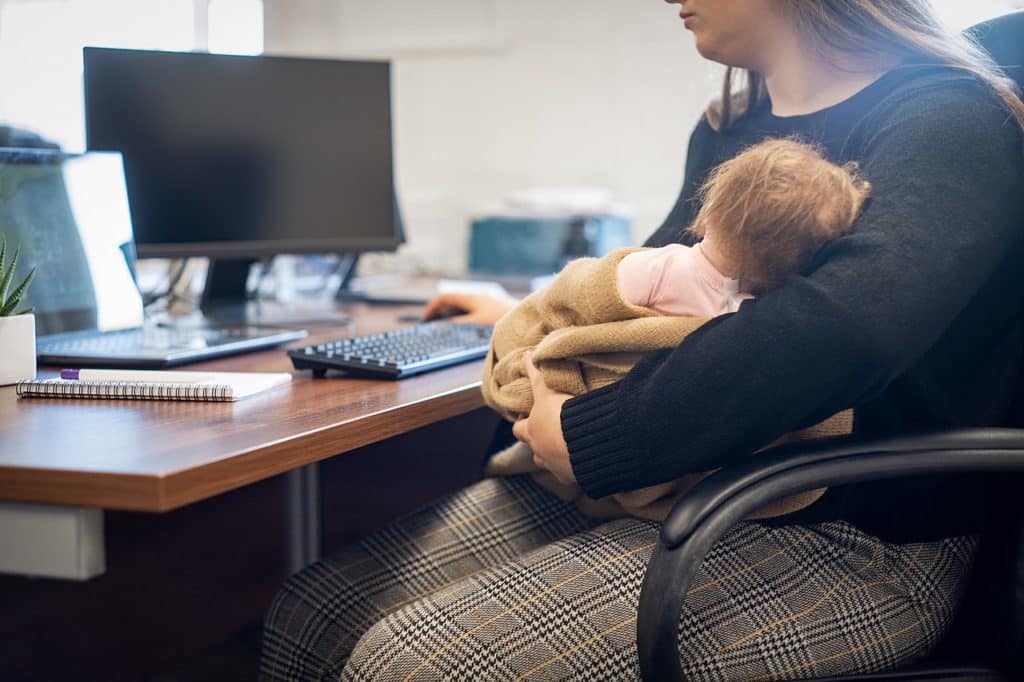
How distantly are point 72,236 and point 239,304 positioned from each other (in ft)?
2.22

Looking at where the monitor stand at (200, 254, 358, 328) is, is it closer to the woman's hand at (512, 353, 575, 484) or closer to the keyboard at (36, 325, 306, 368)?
the keyboard at (36, 325, 306, 368)

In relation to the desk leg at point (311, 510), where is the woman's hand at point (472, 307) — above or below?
above

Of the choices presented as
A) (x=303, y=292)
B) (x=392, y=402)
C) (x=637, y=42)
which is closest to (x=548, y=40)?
(x=637, y=42)

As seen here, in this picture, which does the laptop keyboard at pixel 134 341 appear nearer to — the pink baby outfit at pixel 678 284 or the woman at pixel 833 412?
the woman at pixel 833 412

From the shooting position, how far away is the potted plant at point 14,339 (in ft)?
3.61

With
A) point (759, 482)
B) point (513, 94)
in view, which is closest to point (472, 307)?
point (759, 482)

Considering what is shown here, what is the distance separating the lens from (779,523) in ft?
3.29

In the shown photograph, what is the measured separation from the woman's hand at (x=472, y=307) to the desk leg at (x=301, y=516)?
0.44 meters

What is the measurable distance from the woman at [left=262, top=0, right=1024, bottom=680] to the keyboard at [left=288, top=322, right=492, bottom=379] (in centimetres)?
20

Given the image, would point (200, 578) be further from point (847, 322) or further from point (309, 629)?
point (847, 322)

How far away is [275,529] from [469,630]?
1.23 meters

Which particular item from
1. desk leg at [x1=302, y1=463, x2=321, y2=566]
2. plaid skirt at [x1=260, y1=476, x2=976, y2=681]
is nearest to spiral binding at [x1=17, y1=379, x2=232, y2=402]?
plaid skirt at [x1=260, y1=476, x2=976, y2=681]

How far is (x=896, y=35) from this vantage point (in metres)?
1.06

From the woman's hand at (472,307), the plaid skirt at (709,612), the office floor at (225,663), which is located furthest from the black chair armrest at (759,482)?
the office floor at (225,663)
